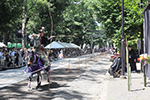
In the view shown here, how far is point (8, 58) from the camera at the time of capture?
19.1m

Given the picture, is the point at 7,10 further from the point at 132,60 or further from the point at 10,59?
the point at 132,60

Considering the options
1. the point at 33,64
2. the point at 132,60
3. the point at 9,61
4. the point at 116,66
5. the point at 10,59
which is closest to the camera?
the point at 33,64

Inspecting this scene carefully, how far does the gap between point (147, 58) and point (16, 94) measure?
545cm

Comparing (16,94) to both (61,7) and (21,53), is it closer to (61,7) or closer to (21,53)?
(21,53)

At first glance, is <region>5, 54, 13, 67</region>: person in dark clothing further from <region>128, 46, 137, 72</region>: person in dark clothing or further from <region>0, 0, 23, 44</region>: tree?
<region>128, 46, 137, 72</region>: person in dark clothing

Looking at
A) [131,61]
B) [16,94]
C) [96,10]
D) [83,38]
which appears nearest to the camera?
[16,94]

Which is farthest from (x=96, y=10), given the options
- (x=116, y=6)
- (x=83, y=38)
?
(x=83, y=38)

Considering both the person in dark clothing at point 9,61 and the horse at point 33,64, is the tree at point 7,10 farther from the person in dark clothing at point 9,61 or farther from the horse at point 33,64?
the horse at point 33,64

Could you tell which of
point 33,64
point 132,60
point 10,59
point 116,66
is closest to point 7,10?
point 10,59

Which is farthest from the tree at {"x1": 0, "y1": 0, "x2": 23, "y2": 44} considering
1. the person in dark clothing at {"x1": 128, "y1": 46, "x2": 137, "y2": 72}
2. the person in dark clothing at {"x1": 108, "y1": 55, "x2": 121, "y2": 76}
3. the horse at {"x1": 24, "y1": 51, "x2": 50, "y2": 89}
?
the person in dark clothing at {"x1": 128, "y1": 46, "x2": 137, "y2": 72}

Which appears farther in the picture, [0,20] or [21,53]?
[21,53]

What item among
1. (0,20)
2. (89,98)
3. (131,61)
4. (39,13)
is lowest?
(89,98)

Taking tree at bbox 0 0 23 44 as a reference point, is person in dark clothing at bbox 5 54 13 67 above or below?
below

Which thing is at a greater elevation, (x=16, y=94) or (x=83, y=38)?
(x=83, y=38)
